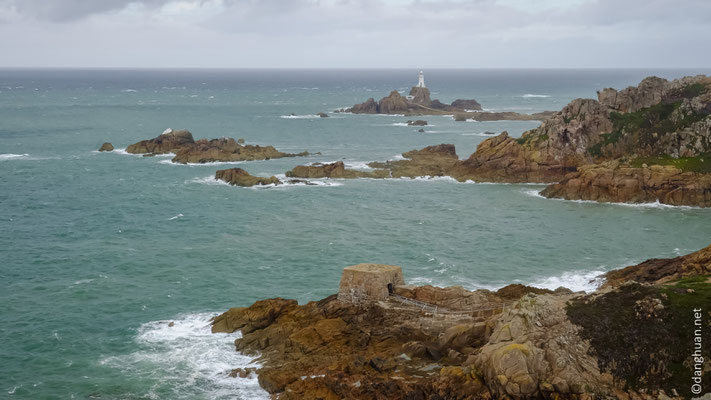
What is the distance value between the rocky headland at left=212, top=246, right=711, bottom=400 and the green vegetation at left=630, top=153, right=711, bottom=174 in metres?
36.8

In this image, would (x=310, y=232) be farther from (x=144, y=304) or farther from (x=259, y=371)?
(x=259, y=371)

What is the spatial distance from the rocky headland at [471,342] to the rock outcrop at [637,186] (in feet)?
111

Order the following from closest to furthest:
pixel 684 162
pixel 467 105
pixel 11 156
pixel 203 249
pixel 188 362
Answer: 1. pixel 188 362
2. pixel 203 249
3. pixel 684 162
4. pixel 11 156
5. pixel 467 105

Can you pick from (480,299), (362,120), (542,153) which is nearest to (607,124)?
(542,153)

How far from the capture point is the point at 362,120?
161 m

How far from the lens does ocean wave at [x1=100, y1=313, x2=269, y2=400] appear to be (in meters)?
33.6

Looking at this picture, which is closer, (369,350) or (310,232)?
→ (369,350)

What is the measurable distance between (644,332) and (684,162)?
50.9 m

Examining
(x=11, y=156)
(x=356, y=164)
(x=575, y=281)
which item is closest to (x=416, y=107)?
(x=356, y=164)

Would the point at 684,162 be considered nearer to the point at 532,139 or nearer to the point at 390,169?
the point at 532,139

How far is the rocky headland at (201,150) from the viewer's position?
101375mm

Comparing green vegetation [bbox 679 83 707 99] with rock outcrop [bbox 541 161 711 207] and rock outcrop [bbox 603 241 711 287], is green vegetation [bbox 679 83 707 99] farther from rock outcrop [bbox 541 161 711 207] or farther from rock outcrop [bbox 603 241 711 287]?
rock outcrop [bbox 603 241 711 287]

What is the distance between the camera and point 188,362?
1436 inches

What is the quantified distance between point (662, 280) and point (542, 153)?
152ft
